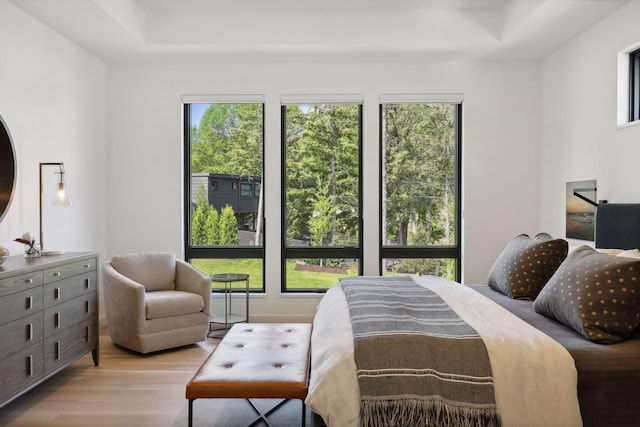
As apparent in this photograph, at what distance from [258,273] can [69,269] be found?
2.15 meters

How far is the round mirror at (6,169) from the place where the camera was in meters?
3.52

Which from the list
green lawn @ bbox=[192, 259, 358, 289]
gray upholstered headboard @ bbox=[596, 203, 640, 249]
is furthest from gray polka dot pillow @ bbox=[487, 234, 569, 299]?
green lawn @ bbox=[192, 259, 358, 289]

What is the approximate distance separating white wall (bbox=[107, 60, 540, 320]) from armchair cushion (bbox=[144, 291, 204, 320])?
942 millimetres

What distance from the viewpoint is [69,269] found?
3414 mm

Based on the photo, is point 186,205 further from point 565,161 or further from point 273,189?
point 565,161

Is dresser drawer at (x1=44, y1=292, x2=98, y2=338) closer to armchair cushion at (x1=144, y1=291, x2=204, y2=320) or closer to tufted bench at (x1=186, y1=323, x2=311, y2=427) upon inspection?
armchair cushion at (x1=144, y1=291, x2=204, y2=320)

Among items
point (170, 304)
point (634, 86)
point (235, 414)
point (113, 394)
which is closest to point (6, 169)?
point (170, 304)

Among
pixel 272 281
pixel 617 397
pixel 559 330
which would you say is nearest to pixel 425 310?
pixel 559 330

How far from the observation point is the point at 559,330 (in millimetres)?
2383

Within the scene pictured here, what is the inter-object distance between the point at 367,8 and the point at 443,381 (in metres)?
3.58

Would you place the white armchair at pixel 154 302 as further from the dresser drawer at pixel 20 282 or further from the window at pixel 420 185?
the window at pixel 420 185

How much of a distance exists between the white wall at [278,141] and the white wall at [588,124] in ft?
0.76

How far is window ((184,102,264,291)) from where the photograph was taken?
5238mm

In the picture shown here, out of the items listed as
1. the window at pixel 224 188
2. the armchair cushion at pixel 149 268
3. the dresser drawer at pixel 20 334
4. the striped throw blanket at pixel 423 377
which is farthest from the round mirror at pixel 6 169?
the striped throw blanket at pixel 423 377
